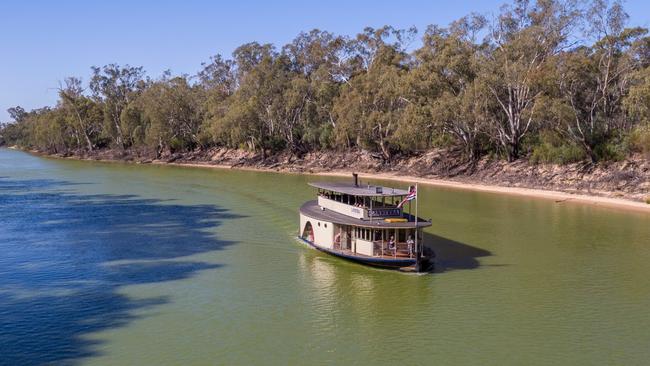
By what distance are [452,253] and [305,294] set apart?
11.9 m

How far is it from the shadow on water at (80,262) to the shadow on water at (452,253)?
1373 centimetres

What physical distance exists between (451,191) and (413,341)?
4566 centimetres

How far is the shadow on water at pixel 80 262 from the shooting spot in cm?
2166

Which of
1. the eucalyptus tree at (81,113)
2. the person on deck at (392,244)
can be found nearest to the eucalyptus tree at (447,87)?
the person on deck at (392,244)

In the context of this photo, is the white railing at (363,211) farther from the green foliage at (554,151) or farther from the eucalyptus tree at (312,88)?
the eucalyptus tree at (312,88)

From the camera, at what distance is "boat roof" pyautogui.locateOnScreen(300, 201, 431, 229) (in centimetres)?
2902

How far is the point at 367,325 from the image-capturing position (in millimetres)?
22609

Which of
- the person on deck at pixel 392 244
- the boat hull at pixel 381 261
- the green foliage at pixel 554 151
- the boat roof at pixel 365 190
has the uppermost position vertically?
the green foliage at pixel 554 151

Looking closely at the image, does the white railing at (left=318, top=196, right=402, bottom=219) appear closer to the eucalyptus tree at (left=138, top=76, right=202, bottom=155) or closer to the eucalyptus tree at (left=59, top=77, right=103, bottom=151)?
the eucalyptus tree at (left=138, top=76, right=202, bottom=155)

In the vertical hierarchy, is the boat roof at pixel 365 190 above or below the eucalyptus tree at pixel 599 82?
below

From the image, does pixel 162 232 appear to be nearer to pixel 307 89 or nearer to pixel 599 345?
pixel 599 345

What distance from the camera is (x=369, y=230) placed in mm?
30188

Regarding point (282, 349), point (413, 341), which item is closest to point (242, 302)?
point (282, 349)

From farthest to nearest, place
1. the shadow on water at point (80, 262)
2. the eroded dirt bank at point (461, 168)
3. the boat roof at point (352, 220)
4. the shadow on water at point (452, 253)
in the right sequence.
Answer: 1. the eroded dirt bank at point (461, 168)
2. the shadow on water at point (452, 253)
3. the boat roof at point (352, 220)
4. the shadow on water at point (80, 262)
